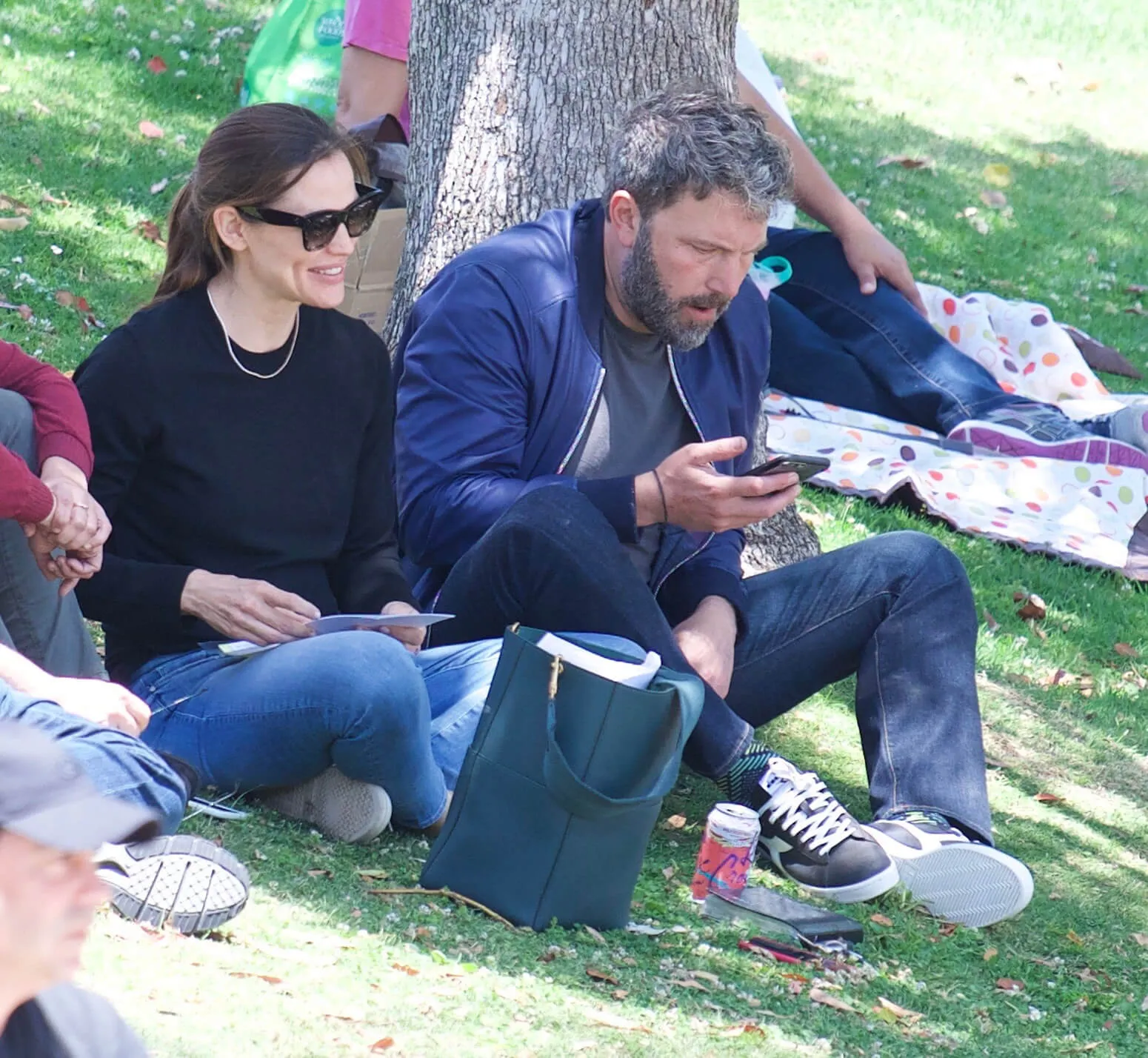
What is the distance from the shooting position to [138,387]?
147 inches

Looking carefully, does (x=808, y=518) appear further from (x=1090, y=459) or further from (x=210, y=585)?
(x=210, y=585)

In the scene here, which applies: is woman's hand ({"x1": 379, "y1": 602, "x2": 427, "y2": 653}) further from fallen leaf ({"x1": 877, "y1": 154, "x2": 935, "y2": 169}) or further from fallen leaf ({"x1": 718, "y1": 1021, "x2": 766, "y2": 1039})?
fallen leaf ({"x1": 877, "y1": 154, "x2": 935, "y2": 169})

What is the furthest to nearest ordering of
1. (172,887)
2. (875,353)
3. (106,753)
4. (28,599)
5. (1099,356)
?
(1099,356), (875,353), (28,599), (172,887), (106,753)

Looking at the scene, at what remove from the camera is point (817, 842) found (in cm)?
402

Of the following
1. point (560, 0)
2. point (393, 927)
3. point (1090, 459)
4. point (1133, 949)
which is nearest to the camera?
point (393, 927)

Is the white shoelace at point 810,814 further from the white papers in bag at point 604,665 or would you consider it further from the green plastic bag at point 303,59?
the green plastic bag at point 303,59

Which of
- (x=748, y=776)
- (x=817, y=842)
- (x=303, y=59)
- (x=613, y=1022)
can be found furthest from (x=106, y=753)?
(x=303, y=59)

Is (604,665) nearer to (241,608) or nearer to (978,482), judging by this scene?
(241,608)

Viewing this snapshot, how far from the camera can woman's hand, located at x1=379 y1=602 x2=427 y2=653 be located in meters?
3.97

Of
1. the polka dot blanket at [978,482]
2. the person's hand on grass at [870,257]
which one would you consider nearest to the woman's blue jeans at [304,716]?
the polka dot blanket at [978,482]

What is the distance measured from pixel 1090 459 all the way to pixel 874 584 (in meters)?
2.91

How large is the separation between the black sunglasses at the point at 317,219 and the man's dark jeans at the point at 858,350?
350cm

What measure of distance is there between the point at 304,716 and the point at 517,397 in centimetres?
112

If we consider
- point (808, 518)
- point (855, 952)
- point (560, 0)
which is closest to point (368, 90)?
point (560, 0)
